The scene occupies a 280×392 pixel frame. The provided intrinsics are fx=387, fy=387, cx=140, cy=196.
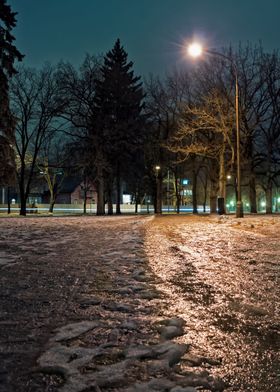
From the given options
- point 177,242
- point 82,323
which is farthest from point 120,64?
point 82,323

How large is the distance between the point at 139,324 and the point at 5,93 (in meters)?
25.6

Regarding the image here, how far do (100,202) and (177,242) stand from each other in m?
30.3

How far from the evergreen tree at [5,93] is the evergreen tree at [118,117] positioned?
1217cm

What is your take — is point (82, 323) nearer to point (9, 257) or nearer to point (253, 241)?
point (9, 257)

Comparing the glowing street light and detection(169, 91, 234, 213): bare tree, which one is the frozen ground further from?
detection(169, 91, 234, 213): bare tree

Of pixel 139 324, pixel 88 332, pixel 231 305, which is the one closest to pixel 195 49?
pixel 231 305

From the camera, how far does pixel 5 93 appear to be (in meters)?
26.7

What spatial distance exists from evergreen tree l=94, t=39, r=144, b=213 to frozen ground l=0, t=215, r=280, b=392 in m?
31.3

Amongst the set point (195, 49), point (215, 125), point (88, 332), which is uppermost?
point (195, 49)

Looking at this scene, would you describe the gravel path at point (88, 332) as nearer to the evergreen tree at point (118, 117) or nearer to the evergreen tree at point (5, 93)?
the evergreen tree at point (5, 93)

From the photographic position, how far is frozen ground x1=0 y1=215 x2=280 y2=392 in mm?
3082

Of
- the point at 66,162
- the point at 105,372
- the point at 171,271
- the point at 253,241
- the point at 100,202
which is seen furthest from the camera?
the point at 100,202

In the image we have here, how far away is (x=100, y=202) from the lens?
42.2 m

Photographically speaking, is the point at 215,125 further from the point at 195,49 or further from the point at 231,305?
the point at 231,305
